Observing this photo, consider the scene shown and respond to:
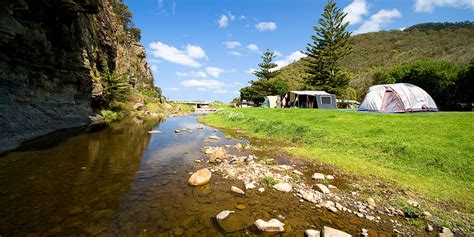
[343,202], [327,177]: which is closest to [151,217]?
[343,202]

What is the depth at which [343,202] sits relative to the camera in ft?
24.9

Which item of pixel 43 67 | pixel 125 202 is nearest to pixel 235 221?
pixel 125 202

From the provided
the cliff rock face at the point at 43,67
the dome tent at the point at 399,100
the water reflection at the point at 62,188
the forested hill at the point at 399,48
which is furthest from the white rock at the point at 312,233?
the forested hill at the point at 399,48

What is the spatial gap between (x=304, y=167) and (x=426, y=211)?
5.15 m

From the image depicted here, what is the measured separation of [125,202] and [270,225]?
15.6 feet

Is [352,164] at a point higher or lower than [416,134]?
lower

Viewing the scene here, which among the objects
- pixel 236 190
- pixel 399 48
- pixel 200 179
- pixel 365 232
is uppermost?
pixel 399 48

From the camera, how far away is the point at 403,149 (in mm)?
11836

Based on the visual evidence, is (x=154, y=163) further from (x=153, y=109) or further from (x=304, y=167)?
(x=153, y=109)

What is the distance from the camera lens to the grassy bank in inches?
344

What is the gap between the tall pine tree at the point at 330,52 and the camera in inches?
2062

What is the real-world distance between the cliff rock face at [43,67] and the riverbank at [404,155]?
753 inches

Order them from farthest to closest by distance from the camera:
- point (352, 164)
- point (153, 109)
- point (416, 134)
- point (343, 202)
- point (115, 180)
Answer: point (153, 109)
point (416, 134)
point (352, 164)
point (115, 180)
point (343, 202)

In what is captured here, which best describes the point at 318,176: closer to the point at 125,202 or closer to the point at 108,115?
the point at 125,202
